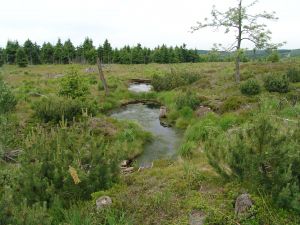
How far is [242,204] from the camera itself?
597 centimetres

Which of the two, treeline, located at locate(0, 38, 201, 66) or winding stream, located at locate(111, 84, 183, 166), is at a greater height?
treeline, located at locate(0, 38, 201, 66)

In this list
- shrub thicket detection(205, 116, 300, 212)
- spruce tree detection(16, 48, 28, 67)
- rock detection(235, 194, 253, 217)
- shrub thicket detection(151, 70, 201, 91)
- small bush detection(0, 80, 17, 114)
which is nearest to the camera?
shrub thicket detection(205, 116, 300, 212)

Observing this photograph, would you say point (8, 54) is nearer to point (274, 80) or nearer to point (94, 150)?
point (274, 80)

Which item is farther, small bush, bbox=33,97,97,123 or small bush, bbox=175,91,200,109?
small bush, bbox=175,91,200,109

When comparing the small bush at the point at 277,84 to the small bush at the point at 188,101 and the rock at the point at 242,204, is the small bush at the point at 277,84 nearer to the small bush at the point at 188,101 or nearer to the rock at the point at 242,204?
the small bush at the point at 188,101

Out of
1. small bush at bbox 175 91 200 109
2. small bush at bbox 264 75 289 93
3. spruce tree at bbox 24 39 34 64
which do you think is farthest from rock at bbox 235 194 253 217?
spruce tree at bbox 24 39 34 64

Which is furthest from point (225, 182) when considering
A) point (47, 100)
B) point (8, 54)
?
point (8, 54)

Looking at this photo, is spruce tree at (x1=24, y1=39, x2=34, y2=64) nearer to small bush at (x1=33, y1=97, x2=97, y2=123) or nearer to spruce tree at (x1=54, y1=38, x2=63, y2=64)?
spruce tree at (x1=54, y1=38, x2=63, y2=64)

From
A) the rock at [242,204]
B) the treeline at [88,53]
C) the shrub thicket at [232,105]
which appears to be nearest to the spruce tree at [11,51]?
the treeline at [88,53]

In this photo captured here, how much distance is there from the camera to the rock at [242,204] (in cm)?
585

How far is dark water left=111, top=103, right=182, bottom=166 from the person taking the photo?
12922 mm

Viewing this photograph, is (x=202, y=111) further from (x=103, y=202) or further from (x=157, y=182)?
(x=103, y=202)

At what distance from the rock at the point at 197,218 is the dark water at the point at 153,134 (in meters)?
5.82

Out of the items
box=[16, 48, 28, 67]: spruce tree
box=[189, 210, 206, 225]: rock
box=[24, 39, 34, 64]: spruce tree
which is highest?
box=[24, 39, 34, 64]: spruce tree
